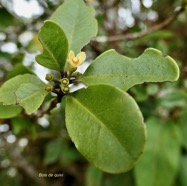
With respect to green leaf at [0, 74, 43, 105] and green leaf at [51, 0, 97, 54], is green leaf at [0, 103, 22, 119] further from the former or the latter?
green leaf at [51, 0, 97, 54]

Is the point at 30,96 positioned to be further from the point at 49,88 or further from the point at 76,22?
the point at 76,22

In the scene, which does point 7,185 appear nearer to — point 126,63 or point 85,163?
point 85,163

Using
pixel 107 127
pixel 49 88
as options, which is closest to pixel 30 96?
pixel 49 88

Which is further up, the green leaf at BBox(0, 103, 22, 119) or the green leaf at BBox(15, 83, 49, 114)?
the green leaf at BBox(15, 83, 49, 114)

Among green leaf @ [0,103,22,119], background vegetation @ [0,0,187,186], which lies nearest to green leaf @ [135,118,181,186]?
background vegetation @ [0,0,187,186]

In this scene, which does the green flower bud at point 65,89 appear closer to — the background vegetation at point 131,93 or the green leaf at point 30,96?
the green leaf at point 30,96

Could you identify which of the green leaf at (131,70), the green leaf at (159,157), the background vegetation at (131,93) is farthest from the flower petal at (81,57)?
the green leaf at (159,157)

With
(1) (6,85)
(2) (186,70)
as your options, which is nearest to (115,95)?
(1) (6,85)
